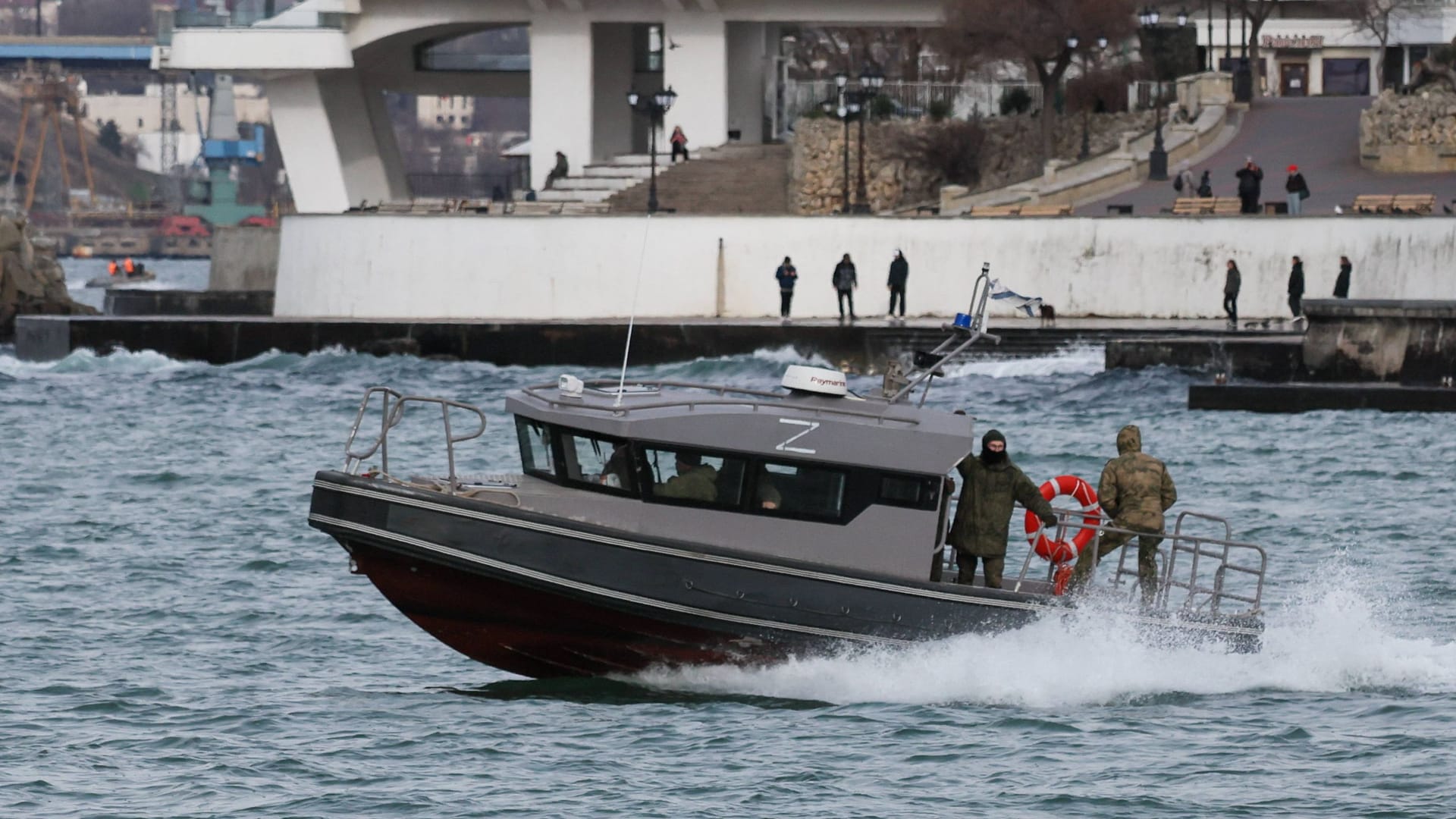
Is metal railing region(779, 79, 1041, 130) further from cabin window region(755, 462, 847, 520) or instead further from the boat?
cabin window region(755, 462, 847, 520)

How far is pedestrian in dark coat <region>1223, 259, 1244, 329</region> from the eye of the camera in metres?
41.2

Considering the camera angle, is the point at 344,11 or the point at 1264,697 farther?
the point at 344,11

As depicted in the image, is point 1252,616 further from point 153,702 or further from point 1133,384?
point 1133,384

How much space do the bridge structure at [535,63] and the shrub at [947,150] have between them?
2827 mm

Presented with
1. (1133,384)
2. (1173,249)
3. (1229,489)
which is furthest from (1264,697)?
(1173,249)

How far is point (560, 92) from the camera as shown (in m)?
54.7

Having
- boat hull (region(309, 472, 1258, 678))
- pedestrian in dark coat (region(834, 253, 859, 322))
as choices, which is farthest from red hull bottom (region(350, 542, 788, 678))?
pedestrian in dark coat (region(834, 253, 859, 322))

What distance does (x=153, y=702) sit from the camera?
1655cm

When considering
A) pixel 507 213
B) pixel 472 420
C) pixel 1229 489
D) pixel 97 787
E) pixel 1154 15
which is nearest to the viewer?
pixel 97 787

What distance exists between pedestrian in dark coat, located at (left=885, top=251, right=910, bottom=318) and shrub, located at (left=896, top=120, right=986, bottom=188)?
11704 millimetres

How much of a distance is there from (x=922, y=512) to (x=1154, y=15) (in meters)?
42.6

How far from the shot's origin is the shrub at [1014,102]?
57656 mm

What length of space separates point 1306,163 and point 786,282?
15199mm

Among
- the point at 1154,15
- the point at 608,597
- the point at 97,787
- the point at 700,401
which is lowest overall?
the point at 97,787
